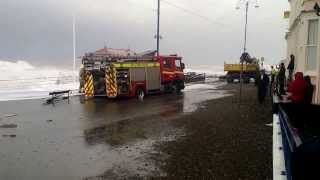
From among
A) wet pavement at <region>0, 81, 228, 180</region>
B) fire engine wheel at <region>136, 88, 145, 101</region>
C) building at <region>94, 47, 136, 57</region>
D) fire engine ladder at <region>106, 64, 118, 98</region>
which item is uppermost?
building at <region>94, 47, 136, 57</region>

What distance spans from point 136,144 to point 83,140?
5.79ft

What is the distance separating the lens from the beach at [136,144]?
30.5ft

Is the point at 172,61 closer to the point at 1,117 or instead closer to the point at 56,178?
the point at 1,117

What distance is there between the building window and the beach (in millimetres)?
2657

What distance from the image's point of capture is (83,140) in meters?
13.1

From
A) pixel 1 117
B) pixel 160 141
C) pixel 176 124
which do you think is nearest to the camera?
pixel 160 141

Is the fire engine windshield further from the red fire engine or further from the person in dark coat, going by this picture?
the person in dark coat

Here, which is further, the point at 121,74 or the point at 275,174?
the point at 121,74

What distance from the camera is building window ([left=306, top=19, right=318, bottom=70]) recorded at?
51.5 feet

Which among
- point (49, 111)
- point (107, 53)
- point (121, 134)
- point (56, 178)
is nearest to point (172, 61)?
point (107, 53)

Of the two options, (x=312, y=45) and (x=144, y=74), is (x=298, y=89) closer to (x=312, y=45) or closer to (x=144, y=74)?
(x=312, y=45)

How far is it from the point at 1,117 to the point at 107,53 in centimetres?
1467

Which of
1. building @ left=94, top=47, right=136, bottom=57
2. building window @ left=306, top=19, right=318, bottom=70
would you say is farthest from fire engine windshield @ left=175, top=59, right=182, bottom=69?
building window @ left=306, top=19, right=318, bottom=70

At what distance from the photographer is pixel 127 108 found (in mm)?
22219
